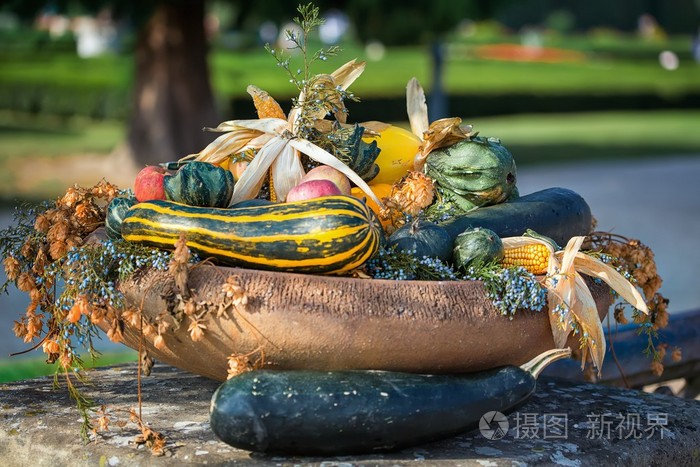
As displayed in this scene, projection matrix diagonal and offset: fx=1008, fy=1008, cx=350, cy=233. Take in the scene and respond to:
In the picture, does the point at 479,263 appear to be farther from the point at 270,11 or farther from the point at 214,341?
the point at 270,11

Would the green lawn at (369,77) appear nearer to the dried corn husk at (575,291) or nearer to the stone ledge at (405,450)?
the stone ledge at (405,450)

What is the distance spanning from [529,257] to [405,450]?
1.99ft

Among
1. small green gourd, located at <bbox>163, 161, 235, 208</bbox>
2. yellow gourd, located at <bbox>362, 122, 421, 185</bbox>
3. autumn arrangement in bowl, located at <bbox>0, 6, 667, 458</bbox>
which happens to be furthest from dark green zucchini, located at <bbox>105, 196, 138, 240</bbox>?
yellow gourd, located at <bbox>362, 122, 421, 185</bbox>

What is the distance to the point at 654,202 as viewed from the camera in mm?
12609

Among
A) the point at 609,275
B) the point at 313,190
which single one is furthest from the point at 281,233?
the point at 609,275

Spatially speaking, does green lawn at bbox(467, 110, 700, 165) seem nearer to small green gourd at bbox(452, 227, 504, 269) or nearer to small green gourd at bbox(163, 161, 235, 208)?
small green gourd at bbox(452, 227, 504, 269)

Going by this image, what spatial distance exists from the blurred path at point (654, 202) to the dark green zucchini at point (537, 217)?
15.8 ft

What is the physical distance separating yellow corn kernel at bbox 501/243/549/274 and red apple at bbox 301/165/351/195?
447 mm

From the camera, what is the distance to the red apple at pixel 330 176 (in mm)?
2602

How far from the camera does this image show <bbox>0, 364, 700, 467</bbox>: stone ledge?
2.25m

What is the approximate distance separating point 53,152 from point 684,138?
12.8 m

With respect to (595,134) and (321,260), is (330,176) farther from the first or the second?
(595,134)

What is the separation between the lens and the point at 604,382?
12.8ft

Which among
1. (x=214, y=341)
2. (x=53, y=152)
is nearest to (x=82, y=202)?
(x=214, y=341)
